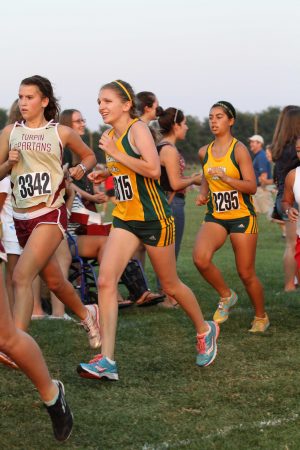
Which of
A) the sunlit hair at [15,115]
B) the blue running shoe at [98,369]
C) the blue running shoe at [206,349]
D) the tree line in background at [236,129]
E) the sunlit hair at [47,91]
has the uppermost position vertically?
the sunlit hair at [47,91]

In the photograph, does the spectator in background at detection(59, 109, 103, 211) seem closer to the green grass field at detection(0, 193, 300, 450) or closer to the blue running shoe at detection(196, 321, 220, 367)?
the green grass field at detection(0, 193, 300, 450)

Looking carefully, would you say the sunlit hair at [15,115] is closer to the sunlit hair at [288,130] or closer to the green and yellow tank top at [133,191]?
the green and yellow tank top at [133,191]

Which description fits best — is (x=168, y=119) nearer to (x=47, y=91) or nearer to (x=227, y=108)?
(x=227, y=108)

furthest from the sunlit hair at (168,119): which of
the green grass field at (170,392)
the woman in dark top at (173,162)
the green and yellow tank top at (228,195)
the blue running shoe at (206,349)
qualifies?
the blue running shoe at (206,349)

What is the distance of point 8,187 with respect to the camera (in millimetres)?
7312

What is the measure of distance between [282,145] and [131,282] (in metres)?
2.23

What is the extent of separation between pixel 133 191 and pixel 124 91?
0.75m

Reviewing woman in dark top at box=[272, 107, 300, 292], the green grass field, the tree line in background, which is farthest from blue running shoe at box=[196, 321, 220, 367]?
the tree line in background

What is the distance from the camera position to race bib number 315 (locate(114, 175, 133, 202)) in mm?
6277

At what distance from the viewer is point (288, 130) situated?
886 cm

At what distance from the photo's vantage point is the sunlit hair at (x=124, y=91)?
633cm

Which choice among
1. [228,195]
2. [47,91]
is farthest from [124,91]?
[228,195]

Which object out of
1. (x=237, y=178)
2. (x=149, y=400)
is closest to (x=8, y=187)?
(x=237, y=178)

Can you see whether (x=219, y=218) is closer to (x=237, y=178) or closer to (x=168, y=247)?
(x=237, y=178)
